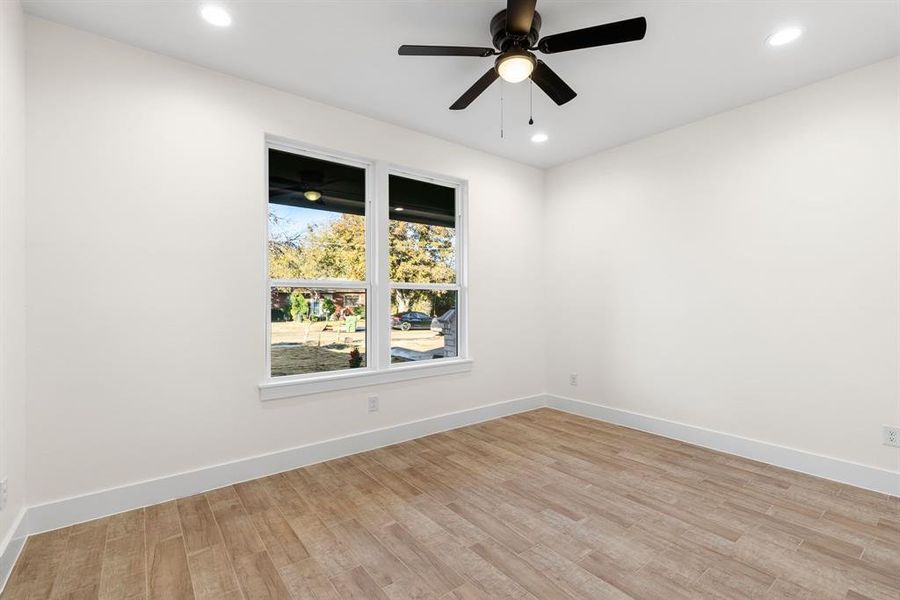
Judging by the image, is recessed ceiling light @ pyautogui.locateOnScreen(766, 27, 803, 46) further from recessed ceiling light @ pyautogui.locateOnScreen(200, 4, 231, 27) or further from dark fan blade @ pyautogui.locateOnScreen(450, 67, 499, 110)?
recessed ceiling light @ pyautogui.locateOnScreen(200, 4, 231, 27)

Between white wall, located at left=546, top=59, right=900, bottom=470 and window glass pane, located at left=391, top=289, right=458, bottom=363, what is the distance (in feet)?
4.90

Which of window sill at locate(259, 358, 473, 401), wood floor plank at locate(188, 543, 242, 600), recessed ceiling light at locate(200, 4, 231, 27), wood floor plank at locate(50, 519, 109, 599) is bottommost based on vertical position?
wood floor plank at locate(188, 543, 242, 600)

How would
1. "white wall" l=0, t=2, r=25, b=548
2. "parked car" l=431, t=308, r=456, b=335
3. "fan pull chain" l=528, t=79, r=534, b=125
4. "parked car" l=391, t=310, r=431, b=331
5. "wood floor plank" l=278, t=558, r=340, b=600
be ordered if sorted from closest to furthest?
"wood floor plank" l=278, t=558, r=340, b=600 < "white wall" l=0, t=2, r=25, b=548 < "fan pull chain" l=528, t=79, r=534, b=125 < "parked car" l=391, t=310, r=431, b=331 < "parked car" l=431, t=308, r=456, b=335

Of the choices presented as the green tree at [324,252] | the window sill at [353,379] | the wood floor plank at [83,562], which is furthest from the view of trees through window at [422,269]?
the wood floor plank at [83,562]

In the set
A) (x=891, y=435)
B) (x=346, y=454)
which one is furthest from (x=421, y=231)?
(x=891, y=435)

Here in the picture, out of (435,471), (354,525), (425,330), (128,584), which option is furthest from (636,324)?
(128,584)

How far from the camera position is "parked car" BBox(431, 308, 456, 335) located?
4070 mm

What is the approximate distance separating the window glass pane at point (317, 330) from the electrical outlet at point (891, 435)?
3.75 meters

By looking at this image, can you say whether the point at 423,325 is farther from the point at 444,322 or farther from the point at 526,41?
the point at 526,41

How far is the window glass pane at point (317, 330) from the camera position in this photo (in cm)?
311

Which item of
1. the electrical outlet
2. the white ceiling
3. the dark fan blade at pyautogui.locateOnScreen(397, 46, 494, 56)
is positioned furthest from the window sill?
the electrical outlet

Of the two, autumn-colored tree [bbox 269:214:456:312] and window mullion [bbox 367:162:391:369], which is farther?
window mullion [bbox 367:162:391:369]

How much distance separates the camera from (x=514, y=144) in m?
4.07

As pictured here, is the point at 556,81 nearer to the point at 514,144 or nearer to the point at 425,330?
the point at 514,144
